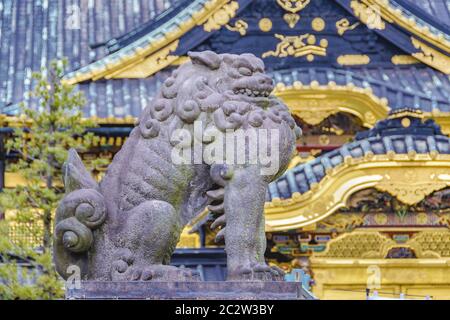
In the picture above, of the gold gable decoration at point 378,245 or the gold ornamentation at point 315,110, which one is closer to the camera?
the gold gable decoration at point 378,245

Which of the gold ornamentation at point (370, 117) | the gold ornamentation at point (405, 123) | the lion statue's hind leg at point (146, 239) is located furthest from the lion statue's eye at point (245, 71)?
the gold ornamentation at point (370, 117)

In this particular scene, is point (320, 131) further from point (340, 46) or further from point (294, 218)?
point (294, 218)

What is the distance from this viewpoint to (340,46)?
27984mm

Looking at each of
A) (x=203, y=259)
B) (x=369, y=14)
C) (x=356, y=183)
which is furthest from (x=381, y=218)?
(x=369, y=14)

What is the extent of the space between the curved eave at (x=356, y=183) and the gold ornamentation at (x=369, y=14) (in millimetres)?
4959

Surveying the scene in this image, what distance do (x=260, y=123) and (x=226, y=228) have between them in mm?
773

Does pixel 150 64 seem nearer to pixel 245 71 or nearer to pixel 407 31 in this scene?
pixel 407 31

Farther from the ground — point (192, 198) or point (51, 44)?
point (51, 44)

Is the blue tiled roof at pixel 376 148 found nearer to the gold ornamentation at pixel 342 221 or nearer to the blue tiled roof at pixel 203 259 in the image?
the gold ornamentation at pixel 342 221

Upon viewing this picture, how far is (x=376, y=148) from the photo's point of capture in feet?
75.7

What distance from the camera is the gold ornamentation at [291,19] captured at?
27906 millimetres

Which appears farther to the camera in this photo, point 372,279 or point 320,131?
point 320,131

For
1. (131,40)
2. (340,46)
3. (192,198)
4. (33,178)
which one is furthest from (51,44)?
(192,198)

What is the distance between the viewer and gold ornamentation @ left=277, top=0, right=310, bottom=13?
91.4ft
